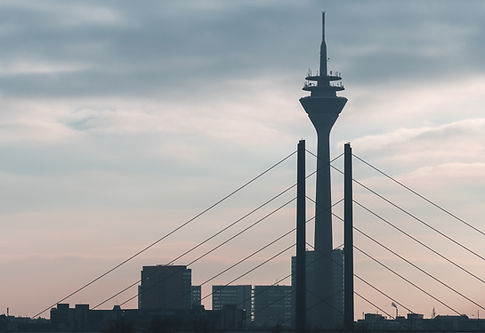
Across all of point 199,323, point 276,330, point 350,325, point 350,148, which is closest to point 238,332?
point 276,330

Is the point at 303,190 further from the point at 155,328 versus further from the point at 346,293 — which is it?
the point at 155,328

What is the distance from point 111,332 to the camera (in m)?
139

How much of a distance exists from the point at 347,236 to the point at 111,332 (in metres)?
25.7

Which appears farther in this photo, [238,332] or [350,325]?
[350,325]

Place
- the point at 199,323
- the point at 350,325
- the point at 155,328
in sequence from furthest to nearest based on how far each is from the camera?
the point at 199,323 < the point at 155,328 < the point at 350,325

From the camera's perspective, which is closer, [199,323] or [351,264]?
[351,264]

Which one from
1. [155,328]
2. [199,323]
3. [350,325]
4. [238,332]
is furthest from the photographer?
[199,323]

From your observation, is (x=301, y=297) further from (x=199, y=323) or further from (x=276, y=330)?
(x=199, y=323)

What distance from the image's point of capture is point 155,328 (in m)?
146

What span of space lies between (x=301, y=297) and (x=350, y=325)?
7.98 metres

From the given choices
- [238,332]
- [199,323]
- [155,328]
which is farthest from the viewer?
[199,323]

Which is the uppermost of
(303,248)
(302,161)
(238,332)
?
(302,161)

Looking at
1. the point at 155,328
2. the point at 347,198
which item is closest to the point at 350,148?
the point at 347,198

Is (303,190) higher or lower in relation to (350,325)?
higher
